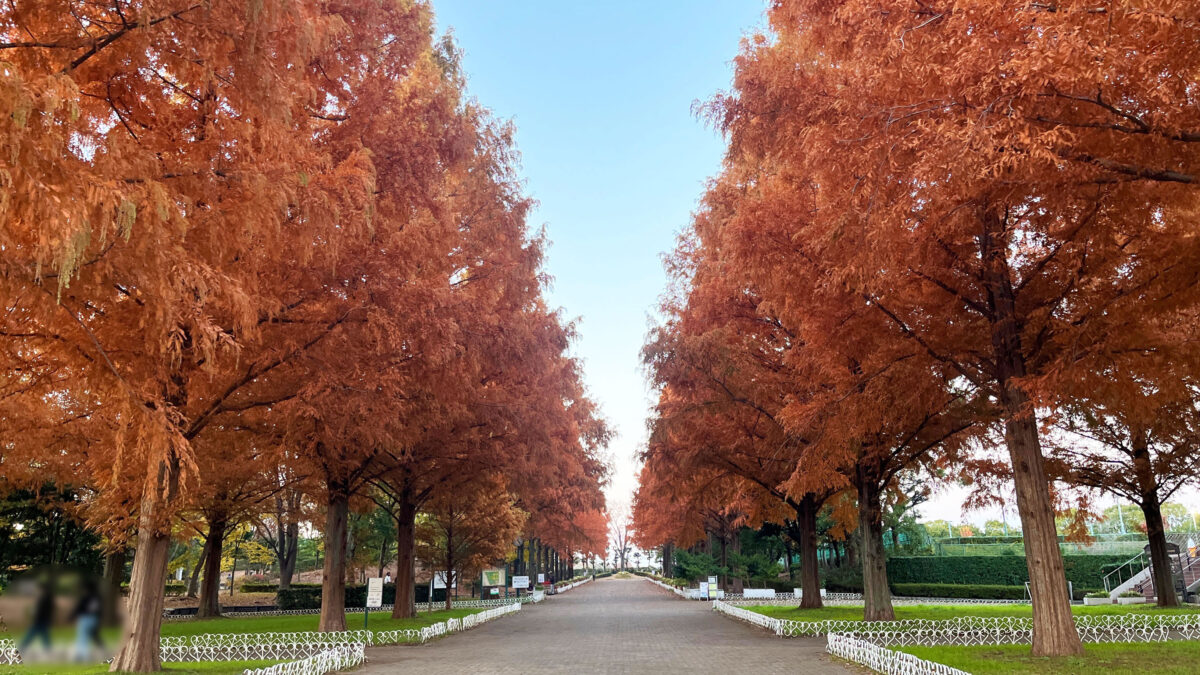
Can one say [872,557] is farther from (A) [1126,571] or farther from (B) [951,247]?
(A) [1126,571]

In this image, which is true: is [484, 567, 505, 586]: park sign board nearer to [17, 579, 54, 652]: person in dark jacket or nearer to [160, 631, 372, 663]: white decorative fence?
[160, 631, 372, 663]: white decorative fence

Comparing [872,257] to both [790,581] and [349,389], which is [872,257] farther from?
[790,581]

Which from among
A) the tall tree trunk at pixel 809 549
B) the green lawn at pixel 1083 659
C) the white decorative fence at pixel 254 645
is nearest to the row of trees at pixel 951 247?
the green lawn at pixel 1083 659

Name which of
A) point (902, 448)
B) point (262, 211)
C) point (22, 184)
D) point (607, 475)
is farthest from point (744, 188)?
point (607, 475)

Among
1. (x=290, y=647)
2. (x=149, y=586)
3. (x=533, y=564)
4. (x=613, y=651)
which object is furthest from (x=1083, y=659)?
(x=533, y=564)

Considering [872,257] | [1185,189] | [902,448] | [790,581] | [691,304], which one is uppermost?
[691,304]

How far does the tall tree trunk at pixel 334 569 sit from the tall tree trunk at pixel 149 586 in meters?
6.55

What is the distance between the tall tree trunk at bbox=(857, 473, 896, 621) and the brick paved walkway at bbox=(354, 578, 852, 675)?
62.7 inches

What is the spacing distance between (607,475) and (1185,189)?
37.9m

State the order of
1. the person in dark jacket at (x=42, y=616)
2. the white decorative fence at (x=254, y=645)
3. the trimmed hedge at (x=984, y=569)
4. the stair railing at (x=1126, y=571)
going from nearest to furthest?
1. the person in dark jacket at (x=42, y=616)
2. the white decorative fence at (x=254, y=645)
3. the stair railing at (x=1126, y=571)
4. the trimmed hedge at (x=984, y=569)

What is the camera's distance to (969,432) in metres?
16.3

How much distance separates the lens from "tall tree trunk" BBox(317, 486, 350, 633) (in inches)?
687

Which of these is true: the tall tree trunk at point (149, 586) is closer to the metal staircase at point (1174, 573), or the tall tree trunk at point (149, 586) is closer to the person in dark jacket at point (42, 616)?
the person in dark jacket at point (42, 616)

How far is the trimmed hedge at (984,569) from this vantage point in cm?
3469
